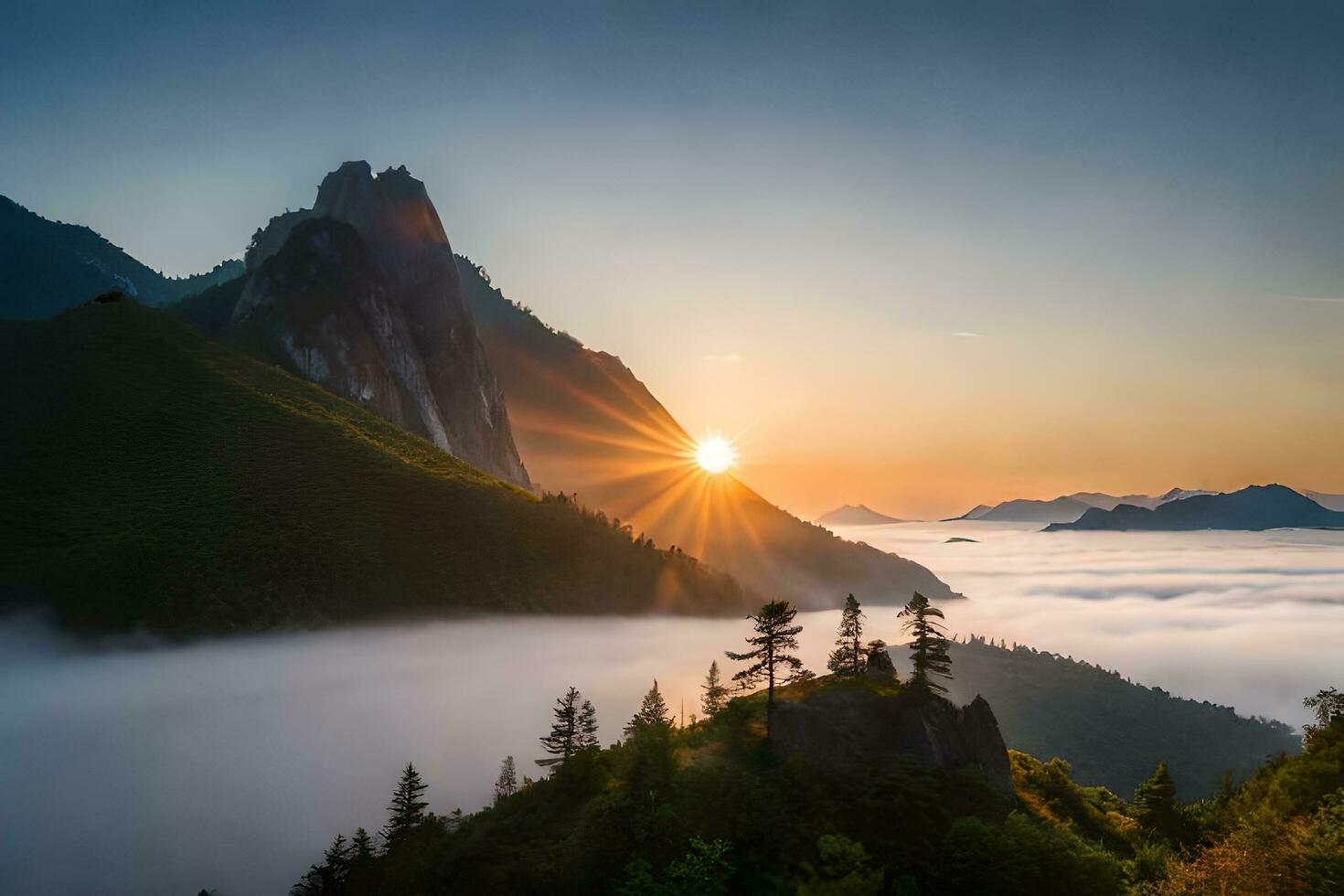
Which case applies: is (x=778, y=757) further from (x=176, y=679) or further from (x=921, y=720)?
(x=176, y=679)

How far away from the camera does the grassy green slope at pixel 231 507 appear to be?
9731cm

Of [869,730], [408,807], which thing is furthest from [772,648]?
[408,807]

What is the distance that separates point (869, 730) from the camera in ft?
163

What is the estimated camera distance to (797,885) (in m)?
39.0

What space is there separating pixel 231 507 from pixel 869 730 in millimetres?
112511

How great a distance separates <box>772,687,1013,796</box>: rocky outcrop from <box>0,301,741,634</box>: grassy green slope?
84.8m

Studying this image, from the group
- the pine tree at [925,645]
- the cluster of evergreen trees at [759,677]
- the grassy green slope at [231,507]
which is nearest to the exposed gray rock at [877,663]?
the cluster of evergreen trees at [759,677]

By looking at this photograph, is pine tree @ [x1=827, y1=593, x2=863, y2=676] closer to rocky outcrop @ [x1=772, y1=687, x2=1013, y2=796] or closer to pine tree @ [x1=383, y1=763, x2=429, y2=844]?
rocky outcrop @ [x1=772, y1=687, x2=1013, y2=796]

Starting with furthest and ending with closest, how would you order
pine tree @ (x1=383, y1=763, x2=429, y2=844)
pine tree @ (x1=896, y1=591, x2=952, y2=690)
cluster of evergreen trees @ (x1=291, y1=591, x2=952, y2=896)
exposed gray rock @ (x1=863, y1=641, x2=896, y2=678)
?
pine tree @ (x1=383, y1=763, x2=429, y2=844)
exposed gray rock @ (x1=863, y1=641, x2=896, y2=678)
pine tree @ (x1=896, y1=591, x2=952, y2=690)
cluster of evergreen trees @ (x1=291, y1=591, x2=952, y2=896)

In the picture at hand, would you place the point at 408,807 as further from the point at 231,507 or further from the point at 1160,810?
the point at 231,507

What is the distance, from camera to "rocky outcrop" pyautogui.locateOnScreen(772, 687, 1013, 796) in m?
48.3

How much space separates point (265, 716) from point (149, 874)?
805 inches

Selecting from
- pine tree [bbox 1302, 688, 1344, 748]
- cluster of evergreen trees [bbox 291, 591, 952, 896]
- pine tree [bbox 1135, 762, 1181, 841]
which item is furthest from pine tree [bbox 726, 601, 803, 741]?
pine tree [bbox 1302, 688, 1344, 748]

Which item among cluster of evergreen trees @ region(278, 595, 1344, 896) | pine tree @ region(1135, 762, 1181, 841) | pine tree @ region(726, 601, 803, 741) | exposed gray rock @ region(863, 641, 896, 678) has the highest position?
pine tree @ region(726, 601, 803, 741)
